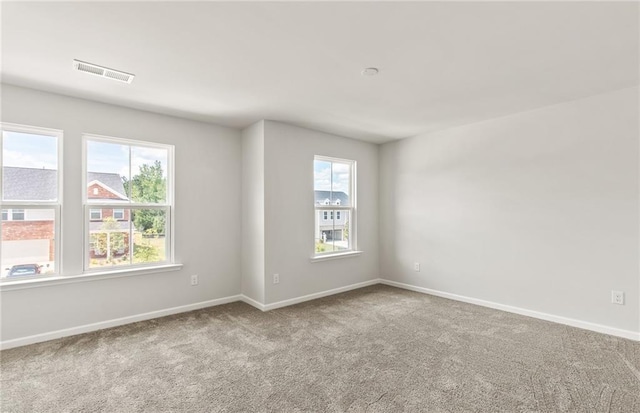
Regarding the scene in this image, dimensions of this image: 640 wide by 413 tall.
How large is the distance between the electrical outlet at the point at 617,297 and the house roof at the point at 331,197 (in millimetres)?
3246

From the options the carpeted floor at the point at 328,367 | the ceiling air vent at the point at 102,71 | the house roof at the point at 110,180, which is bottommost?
the carpeted floor at the point at 328,367

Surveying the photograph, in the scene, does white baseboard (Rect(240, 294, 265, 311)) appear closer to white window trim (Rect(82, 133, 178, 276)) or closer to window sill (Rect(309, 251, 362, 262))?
window sill (Rect(309, 251, 362, 262))

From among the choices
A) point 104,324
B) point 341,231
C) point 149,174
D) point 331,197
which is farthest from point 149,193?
point 341,231

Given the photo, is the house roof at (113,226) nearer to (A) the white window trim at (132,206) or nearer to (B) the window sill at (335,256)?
(A) the white window trim at (132,206)

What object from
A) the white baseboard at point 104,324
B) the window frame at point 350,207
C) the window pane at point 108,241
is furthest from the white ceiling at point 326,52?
the white baseboard at point 104,324

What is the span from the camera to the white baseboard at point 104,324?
2854 millimetres

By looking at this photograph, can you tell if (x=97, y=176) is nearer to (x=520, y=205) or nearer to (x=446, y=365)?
(x=446, y=365)

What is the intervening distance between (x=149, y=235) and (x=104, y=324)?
1.00 m

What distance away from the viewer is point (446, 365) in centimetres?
252

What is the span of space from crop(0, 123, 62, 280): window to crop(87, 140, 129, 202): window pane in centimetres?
27

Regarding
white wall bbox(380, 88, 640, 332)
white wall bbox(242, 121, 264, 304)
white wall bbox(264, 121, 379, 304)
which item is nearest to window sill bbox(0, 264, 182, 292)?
white wall bbox(242, 121, 264, 304)

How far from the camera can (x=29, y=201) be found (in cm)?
297

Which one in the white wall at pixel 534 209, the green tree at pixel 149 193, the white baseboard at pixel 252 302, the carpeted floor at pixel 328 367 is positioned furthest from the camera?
the white baseboard at pixel 252 302

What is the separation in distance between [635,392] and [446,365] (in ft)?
3.86
